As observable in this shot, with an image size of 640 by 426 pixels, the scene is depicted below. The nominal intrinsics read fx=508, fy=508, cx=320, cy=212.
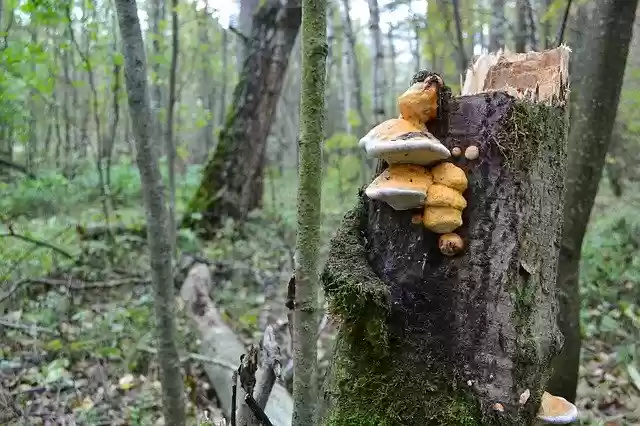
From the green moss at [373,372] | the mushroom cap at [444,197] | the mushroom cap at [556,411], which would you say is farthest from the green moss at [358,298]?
the mushroom cap at [556,411]

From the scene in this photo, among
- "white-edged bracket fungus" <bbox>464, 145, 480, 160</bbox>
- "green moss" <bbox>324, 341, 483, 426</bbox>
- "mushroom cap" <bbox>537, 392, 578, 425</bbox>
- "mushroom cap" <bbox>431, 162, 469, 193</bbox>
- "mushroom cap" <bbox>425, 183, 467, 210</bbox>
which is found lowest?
"mushroom cap" <bbox>537, 392, 578, 425</bbox>

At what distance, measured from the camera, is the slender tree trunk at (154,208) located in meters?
2.72

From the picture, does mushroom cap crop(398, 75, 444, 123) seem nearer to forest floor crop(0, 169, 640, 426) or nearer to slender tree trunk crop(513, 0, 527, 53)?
forest floor crop(0, 169, 640, 426)

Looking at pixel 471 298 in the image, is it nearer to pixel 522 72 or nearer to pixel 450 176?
pixel 450 176

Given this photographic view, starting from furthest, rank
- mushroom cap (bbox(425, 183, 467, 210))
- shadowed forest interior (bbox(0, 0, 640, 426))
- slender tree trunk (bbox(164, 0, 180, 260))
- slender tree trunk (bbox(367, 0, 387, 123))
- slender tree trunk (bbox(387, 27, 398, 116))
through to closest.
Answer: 1. slender tree trunk (bbox(387, 27, 398, 116))
2. slender tree trunk (bbox(367, 0, 387, 123))
3. slender tree trunk (bbox(164, 0, 180, 260))
4. shadowed forest interior (bbox(0, 0, 640, 426))
5. mushroom cap (bbox(425, 183, 467, 210))

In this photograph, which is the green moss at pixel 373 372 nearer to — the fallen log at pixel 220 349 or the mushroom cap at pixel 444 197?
the mushroom cap at pixel 444 197

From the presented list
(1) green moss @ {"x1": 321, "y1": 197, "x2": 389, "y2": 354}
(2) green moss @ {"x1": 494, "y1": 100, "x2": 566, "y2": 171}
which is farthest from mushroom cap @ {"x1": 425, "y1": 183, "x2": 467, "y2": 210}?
(1) green moss @ {"x1": 321, "y1": 197, "x2": 389, "y2": 354}

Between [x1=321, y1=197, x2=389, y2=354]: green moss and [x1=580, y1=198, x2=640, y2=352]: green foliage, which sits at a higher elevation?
[x1=321, y1=197, x2=389, y2=354]: green moss

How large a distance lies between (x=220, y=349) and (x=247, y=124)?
492 cm

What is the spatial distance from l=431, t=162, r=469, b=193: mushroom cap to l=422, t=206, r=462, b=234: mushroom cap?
0.27 ft

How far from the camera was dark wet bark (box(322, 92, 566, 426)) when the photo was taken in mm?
1699

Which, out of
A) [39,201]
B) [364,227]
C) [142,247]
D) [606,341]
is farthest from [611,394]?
[39,201]

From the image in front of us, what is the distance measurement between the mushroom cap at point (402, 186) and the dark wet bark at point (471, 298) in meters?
0.11

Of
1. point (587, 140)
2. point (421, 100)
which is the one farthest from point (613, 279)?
point (421, 100)
